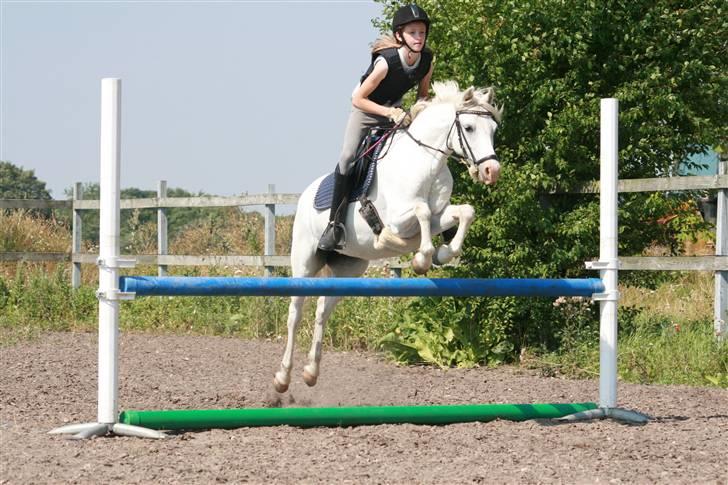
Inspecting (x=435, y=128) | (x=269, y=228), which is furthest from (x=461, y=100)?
(x=269, y=228)

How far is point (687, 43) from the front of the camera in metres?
9.15

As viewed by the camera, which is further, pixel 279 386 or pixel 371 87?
pixel 279 386

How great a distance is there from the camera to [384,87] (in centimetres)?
653

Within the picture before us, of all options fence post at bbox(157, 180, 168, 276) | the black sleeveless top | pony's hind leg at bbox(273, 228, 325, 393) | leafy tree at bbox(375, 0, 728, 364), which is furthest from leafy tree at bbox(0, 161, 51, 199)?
the black sleeveless top

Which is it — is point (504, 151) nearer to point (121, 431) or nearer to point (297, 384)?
point (297, 384)

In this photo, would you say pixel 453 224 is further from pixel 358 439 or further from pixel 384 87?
pixel 358 439

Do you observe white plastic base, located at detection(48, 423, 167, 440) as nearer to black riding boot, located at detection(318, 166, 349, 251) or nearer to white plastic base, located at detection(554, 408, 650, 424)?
black riding boot, located at detection(318, 166, 349, 251)

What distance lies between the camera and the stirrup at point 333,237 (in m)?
A: 6.64

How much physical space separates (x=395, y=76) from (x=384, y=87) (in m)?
0.11

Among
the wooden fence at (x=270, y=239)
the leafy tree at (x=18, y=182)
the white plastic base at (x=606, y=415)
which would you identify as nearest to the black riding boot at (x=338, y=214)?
the white plastic base at (x=606, y=415)

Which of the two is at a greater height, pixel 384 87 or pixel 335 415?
pixel 384 87

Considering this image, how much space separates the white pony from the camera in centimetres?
583

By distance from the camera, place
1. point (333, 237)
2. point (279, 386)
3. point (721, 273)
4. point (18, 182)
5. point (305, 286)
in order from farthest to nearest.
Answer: point (18, 182), point (721, 273), point (279, 386), point (333, 237), point (305, 286)

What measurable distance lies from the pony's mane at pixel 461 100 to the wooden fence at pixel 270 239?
126 inches
